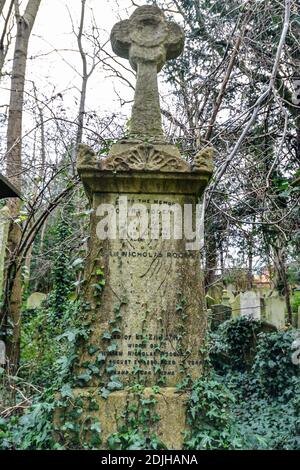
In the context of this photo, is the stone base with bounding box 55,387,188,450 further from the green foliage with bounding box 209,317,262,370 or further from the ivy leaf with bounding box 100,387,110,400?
the green foliage with bounding box 209,317,262,370

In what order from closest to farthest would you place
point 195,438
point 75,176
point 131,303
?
point 195,438
point 131,303
point 75,176

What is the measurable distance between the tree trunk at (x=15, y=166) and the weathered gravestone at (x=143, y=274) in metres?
2.47

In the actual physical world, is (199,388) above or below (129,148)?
below

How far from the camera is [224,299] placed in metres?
13.5

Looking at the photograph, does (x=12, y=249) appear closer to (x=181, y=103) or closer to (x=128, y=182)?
(x=128, y=182)

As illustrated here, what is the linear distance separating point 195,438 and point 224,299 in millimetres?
10453

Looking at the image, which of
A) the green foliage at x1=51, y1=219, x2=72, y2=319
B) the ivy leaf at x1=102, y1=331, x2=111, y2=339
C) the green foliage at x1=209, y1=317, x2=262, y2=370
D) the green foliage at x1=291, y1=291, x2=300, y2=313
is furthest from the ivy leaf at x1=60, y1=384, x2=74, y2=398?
the green foliage at x1=291, y1=291, x2=300, y2=313

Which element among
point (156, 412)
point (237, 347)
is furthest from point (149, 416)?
point (237, 347)

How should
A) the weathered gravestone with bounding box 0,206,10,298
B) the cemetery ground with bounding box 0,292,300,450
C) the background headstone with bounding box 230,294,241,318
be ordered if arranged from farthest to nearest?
the background headstone with bounding box 230,294,241,318
the weathered gravestone with bounding box 0,206,10,298
the cemetery ground with bounding box 0,292,300,450

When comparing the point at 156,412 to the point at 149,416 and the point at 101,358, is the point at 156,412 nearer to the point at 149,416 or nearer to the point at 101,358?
the point at 149,416

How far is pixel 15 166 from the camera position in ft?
23.2

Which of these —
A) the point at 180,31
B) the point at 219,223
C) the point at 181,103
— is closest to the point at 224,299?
the point at 219,223

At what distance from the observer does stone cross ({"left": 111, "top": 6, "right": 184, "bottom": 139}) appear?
434cm

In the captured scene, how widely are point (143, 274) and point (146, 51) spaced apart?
239 centimetres
